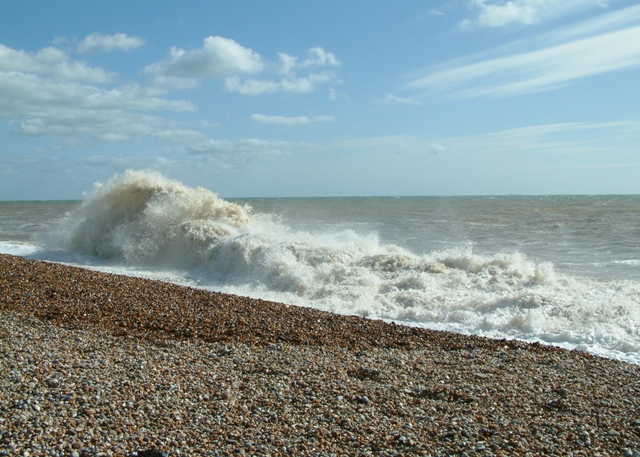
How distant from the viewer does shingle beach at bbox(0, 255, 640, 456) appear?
14.2 feet

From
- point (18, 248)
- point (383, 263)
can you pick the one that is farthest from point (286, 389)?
point (18, 248)

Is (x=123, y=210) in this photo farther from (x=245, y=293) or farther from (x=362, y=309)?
(x=362, y=309)

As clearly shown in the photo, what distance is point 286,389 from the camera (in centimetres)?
545

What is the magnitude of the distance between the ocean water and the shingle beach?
82.9 inches

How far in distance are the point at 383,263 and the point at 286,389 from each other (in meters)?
9.17

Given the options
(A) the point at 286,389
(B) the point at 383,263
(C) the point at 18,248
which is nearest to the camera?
(A) the point at 286,389

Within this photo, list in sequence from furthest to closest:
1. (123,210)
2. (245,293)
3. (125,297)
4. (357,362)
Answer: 1. (123,210)
2. (245,293)
3. (125,297)
4. (357,362)

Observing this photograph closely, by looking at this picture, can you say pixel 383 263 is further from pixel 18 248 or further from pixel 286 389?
pixel 18 248

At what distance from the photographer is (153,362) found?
6.12m

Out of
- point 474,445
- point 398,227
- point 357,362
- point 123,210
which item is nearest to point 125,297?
point 357,362

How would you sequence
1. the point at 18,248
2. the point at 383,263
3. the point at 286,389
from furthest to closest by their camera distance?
the point at 18,248 → the point at 383,263 → the point at 286,389

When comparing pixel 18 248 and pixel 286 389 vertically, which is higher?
pixel 18 248

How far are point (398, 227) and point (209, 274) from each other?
16.2 meters

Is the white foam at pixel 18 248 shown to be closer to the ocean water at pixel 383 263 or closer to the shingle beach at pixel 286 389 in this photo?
the ocean water at pixel 383 263
